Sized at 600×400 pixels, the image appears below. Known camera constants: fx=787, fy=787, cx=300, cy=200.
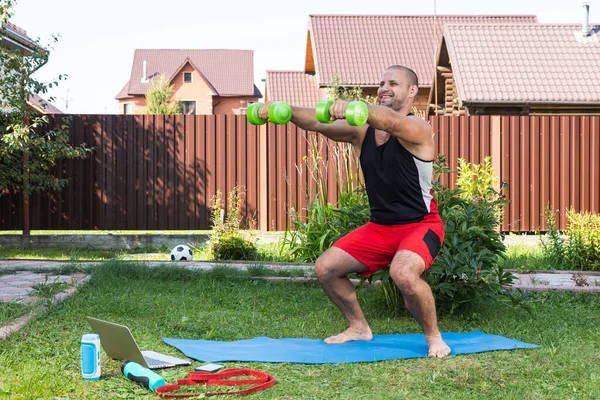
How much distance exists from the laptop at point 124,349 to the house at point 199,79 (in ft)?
135

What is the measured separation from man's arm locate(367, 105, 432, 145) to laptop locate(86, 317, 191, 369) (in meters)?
1.58

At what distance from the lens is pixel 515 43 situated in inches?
707

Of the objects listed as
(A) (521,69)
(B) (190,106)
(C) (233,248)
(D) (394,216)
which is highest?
(B) (190,106)

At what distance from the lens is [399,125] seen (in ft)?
13.4

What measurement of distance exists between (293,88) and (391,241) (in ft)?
83.5

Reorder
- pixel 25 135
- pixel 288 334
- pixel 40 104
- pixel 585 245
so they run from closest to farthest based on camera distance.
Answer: pixel 288 334
pixel 585 245
pixel 25 135
pixel 40 104

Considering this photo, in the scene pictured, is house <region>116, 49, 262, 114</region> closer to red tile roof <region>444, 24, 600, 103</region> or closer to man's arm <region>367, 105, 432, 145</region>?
red tile roof <region>444, 24, 600, 103</region>

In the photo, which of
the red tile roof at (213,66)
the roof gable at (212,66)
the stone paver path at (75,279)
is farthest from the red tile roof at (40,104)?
the red tile roof at (213,66)

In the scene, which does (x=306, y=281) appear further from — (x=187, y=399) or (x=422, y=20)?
(x=422, y=20)

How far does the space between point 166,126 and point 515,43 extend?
1006 cm

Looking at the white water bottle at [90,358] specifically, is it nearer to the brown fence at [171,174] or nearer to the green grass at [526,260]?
the green grass at [526,260]

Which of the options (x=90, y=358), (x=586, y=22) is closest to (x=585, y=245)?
(x=90, y=358)

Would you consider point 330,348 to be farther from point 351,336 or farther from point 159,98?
point 159,98

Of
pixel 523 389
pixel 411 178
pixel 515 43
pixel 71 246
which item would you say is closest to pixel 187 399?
pixel 523 389
